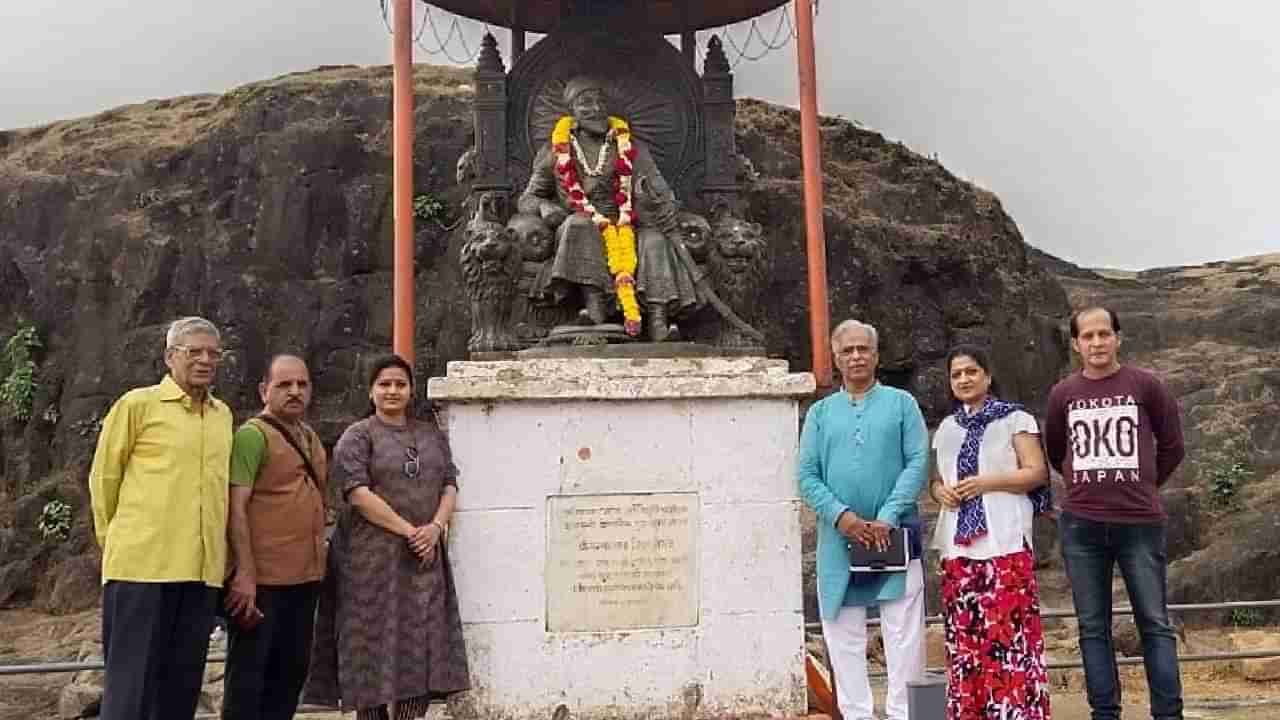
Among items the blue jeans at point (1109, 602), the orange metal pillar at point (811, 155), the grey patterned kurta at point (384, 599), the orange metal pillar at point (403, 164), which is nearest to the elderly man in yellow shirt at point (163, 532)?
the grey patterned kurta at point (384, 599)

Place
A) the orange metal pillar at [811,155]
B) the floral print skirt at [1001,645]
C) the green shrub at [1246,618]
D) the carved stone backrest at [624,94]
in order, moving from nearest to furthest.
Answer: the floral print skirt at [1001,645] < the carved stone backrest at [624,94] < the orange metal pillar at [811,155] < the green shrub at [1246,618]

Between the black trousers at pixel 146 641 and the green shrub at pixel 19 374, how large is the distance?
1790cm

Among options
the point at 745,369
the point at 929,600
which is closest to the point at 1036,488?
the point at 745,369

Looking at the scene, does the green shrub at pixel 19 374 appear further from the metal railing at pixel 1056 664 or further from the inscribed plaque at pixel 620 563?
the inscribed plaque at pixel 620 563

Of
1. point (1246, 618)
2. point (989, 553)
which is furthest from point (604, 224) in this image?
point (1246, 618)

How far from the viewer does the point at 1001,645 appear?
4.53 metres

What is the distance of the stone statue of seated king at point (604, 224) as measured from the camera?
609 cm

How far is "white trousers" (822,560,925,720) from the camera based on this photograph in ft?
15.3

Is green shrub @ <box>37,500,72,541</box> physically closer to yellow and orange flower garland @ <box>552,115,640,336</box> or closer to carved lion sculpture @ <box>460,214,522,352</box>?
carved lion sculpture @ <box>460,214,522,352</box>

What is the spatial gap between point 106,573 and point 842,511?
113 inches

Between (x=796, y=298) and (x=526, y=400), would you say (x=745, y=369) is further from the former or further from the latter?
(x=796, y=298)

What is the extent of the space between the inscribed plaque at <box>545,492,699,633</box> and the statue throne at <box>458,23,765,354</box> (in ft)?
4.40

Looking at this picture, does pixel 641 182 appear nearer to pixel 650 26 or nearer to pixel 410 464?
pixel 650 26

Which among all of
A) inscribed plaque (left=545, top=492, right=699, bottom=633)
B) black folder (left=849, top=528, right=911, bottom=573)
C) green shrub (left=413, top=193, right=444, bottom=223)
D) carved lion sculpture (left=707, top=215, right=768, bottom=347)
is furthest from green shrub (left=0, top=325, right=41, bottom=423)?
black folder (left=849, top=528, right=911, bottom=573)
